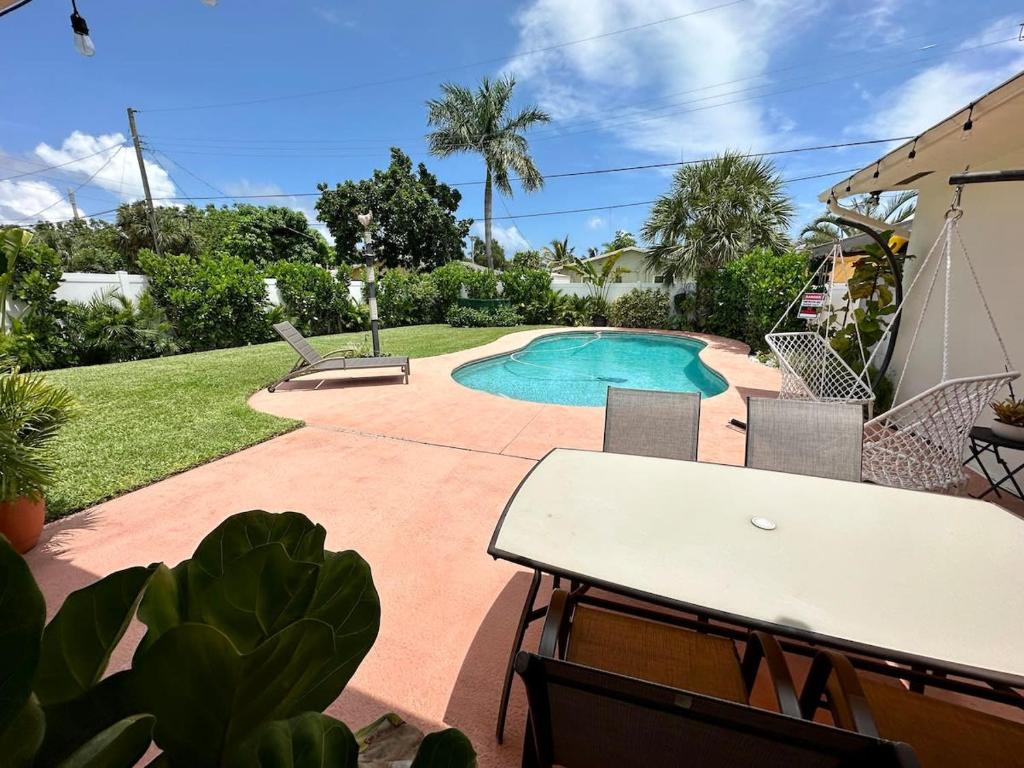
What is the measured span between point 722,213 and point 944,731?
13280 millimetres

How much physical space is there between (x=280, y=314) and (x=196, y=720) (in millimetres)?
14732

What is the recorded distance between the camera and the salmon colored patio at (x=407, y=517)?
199 cm

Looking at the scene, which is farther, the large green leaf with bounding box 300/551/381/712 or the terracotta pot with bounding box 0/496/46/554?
the terracotta pot with bounding box 0/496/46/554

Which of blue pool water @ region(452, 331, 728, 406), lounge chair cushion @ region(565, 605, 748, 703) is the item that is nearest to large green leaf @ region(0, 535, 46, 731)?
lounge chair cushion @ region(565, 605, 748, 703)

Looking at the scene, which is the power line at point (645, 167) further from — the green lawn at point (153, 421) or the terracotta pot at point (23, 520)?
the terracotta pot at point (23, 520)

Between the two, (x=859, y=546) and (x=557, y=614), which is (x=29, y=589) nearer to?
(x=557, y=614)

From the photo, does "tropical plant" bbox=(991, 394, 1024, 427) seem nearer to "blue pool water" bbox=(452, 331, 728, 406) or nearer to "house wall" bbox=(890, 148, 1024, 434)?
"house wall" bbox=(890, 148, 1024, 434)

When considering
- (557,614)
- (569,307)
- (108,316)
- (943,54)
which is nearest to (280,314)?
(108,316)

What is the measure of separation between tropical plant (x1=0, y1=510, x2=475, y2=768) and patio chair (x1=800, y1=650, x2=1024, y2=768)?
138cm

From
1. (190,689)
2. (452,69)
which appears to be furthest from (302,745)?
(452,69)

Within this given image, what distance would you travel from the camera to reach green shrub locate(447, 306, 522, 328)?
16750 millimetres

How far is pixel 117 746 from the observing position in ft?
1.38

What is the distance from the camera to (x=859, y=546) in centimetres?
169

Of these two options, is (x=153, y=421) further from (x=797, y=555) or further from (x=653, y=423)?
(x=797, y=555)
